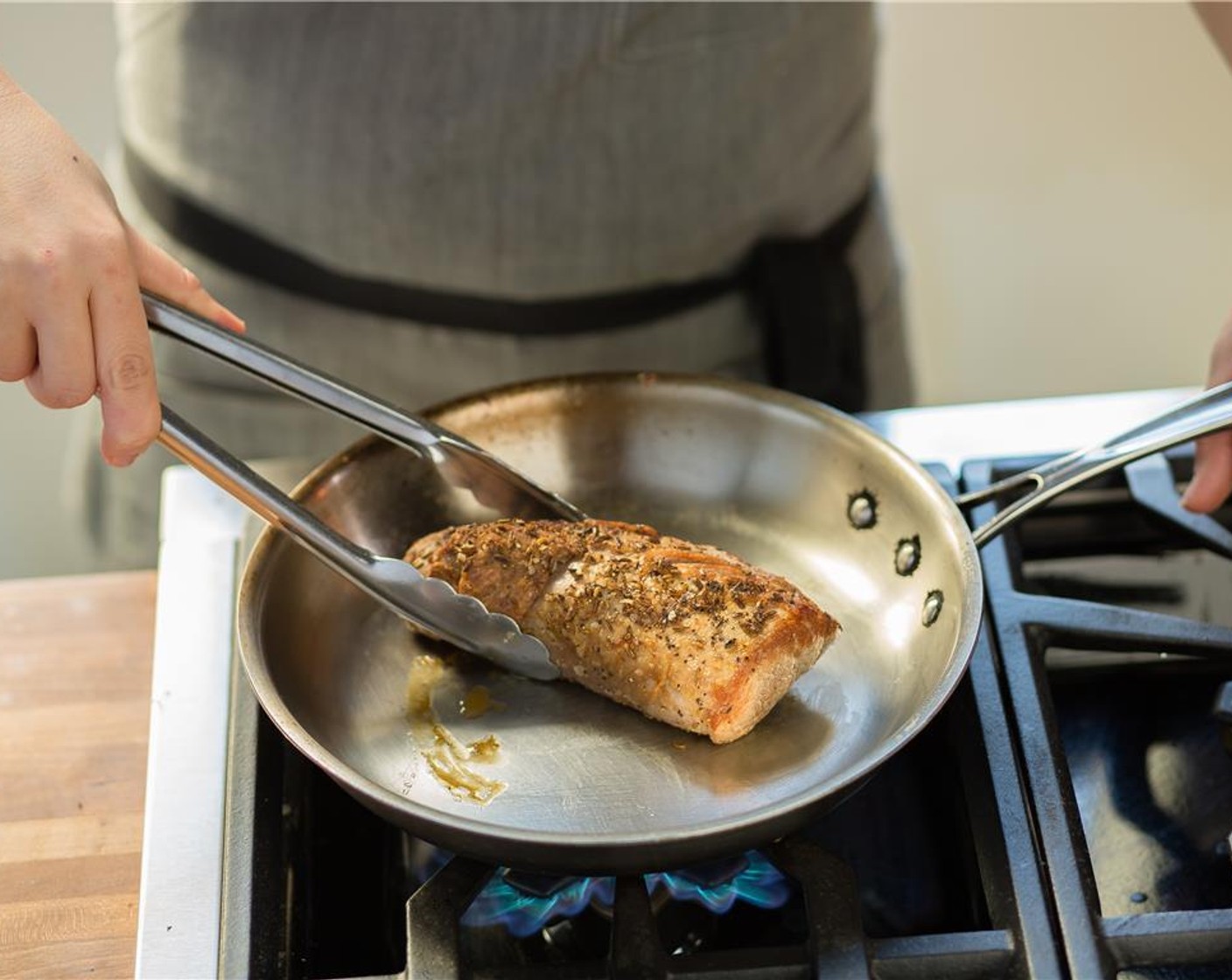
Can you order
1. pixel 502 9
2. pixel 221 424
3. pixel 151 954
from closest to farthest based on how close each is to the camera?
pixel 151 954
pixel 502 9
pixel 221 424

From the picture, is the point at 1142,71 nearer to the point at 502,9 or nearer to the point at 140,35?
the point at 502,9

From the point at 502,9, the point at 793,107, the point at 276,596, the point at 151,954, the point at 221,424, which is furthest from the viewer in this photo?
the point at 221,424

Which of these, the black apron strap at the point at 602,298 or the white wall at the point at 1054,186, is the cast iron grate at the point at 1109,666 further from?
the white wall at the point at 1054,186

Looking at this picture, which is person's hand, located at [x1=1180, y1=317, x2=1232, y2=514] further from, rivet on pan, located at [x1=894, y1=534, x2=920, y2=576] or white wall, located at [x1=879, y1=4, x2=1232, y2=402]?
white wall, located at [x1=879, y1=4, x2=1232, y2=402]

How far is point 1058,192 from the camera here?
2371 mm

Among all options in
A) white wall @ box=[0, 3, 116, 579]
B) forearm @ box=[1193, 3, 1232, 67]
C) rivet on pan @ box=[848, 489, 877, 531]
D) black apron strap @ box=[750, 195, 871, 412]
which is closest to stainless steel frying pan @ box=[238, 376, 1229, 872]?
rivet on pan @ box=[848, 489, 877, 531]

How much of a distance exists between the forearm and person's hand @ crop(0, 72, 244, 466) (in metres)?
0.82

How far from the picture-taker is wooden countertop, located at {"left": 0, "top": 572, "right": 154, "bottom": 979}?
754 mm

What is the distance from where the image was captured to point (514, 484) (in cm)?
93

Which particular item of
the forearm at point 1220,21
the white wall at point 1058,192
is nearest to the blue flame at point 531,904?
the forearm at point 1220,21

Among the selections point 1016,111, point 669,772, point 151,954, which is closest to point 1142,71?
point 1016,111

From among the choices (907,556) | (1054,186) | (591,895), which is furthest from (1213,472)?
(1054,186)

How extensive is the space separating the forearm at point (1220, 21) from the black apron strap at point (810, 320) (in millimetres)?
353

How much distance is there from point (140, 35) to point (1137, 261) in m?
1.71
